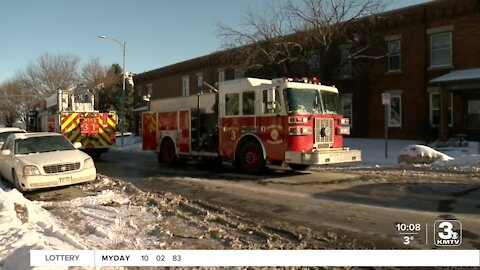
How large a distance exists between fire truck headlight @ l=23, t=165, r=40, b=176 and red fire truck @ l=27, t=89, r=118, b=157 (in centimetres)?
964

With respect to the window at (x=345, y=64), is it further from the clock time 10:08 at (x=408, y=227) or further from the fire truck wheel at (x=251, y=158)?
the clock time 10:08 at (x=408, y=227)

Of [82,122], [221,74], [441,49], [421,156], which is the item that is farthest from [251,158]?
[221,74]

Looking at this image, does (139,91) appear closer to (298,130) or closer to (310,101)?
(310,101)

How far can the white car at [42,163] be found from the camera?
9.52 metres

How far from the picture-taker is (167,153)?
52.9ft

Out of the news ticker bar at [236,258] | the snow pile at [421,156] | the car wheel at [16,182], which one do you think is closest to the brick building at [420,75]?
the snow pile at [421,156]

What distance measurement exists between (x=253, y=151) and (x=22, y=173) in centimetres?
595

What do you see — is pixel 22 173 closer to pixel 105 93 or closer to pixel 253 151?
pixel 253 151

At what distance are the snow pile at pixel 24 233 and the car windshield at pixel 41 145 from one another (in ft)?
9.83

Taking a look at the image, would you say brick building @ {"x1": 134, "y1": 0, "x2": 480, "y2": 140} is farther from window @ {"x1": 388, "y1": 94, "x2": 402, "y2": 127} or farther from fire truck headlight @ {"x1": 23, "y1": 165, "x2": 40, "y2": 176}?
fire truck headlight @ {"x1": 23, "y1": 165, "x2": 40, "y2": 176}

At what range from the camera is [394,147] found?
70.6 ft

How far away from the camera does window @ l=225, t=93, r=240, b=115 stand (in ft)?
42.2

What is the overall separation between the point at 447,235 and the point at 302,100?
7104 millimetres

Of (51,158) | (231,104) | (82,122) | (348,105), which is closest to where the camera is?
(51,158)
